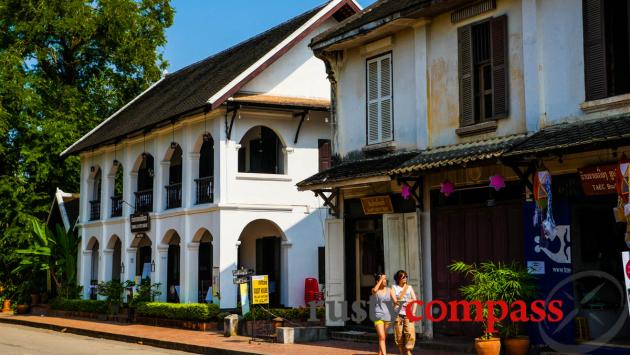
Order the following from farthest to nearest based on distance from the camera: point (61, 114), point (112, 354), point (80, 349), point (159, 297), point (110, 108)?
point (110, 108) < point (61, 114) < point (159, 297) < point (80, 349) < point (112, 354)

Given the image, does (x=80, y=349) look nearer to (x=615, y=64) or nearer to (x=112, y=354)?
(x=112, y=354)

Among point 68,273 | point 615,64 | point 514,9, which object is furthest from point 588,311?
point 68,273

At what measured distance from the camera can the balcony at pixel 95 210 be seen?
3275 centimetres

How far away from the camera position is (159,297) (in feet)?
90.0

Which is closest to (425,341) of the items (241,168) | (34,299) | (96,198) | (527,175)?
(527,175)

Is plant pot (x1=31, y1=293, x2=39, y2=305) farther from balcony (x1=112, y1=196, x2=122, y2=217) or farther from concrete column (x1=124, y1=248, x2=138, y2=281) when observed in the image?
concrete column (x1=124, y1=248, x2=138, y2=281)

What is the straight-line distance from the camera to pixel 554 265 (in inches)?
559

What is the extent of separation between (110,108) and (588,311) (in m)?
32.5

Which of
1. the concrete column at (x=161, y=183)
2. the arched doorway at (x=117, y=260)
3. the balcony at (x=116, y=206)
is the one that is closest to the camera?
the concrete column at (x=161, y=183)

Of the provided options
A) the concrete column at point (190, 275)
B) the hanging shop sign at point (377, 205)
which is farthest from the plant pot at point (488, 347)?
the concrete column at point (190, 275)

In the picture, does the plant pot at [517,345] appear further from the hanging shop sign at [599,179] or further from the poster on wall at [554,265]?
the hanging shop sign at [599,179]

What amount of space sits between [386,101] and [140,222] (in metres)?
12.7

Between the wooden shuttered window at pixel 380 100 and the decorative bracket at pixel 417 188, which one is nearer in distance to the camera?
the decorative bracket at pixel 417 188

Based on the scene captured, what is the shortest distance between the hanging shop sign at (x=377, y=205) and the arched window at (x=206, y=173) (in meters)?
7.18
